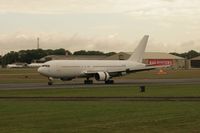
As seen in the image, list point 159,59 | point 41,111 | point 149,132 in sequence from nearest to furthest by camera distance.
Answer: point 149,132
point 41,111
point 159,59

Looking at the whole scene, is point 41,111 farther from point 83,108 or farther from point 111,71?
point 111,71

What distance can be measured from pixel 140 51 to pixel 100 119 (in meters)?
54.8

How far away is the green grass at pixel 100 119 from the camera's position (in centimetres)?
1719

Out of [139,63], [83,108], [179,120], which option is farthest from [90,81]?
[179,120]

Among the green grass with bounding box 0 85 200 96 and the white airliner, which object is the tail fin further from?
the green grass with bounding box 0 85 200 96

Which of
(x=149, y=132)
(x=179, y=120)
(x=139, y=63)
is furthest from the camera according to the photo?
(x=139, y=63)

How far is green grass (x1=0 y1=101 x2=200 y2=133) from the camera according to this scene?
1719 cm

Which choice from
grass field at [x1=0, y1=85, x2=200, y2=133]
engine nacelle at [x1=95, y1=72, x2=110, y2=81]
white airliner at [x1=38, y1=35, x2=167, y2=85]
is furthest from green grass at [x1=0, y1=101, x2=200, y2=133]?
engine nacelle at [x1=95, y1=72, x2=110, y2=81]

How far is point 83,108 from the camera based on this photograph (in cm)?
2497

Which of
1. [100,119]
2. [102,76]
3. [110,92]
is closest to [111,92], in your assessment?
[110,92]

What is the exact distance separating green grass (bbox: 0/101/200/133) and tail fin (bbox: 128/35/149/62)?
47801 millimetres

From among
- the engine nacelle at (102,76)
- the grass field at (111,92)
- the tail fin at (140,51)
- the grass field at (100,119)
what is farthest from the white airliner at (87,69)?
the grass field at (100,119)

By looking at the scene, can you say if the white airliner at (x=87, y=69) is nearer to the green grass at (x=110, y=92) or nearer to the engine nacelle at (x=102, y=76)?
the engine nacelle at (x=102, y=76)

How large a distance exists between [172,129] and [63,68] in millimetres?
47346
